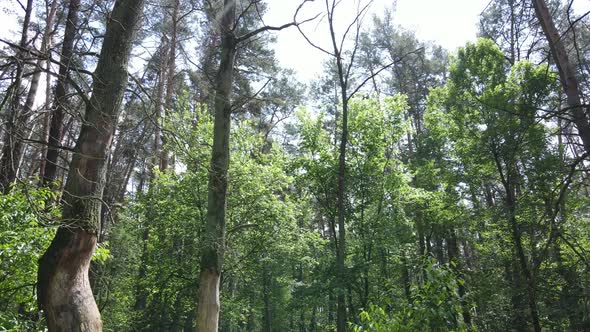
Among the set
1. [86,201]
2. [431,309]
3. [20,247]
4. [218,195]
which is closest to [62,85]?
[86,201]

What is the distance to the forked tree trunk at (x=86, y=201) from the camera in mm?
2723

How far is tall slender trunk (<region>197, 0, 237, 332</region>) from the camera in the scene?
192 inches

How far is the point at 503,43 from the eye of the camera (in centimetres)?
1814

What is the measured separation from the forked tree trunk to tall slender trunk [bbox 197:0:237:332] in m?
1.43

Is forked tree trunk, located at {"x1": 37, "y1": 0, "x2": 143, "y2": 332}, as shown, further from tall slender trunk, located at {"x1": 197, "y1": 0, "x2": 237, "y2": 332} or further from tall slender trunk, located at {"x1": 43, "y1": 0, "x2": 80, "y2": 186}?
tall slender trunk, located at {"x1": 197, "y1": 0, "x2": 237, "y2": 332}

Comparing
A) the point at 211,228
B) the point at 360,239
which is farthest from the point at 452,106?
the point at 211,228

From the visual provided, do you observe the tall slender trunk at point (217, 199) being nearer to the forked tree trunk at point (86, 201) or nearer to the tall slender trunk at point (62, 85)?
the forked tree trunk at point (86, 201)

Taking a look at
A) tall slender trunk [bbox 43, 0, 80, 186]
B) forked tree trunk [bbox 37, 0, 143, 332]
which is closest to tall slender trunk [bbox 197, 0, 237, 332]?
forked tree trunk [bbox 37, 0, 143, 332]

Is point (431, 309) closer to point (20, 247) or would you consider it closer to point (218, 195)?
point (218, 195)

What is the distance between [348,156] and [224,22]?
7.80 m

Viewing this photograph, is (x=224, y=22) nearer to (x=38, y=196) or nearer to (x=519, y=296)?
(x=38, y=196)

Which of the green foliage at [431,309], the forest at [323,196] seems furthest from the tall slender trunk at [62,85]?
the green foliage at [431,309]

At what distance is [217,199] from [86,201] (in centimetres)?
Result: 239

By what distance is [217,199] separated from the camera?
530 centimetres
